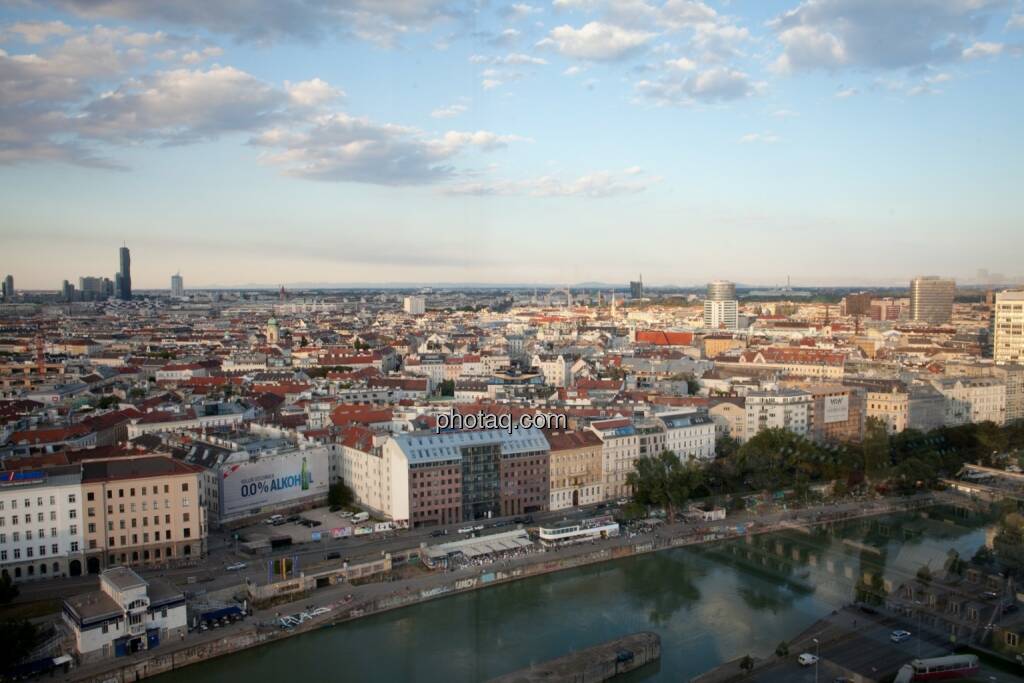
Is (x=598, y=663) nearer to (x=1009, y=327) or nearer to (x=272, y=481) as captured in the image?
(x=272, y=481)

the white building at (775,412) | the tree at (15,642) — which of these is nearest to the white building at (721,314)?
the white building at (775,412)

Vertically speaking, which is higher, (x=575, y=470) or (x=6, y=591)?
(x=575, y=470)

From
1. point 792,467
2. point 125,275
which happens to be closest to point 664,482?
point 792,467

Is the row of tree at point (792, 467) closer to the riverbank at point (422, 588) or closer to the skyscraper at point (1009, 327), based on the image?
the riverbank at point (422, 588)

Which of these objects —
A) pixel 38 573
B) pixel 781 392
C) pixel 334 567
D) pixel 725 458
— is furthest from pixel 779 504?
pixel 38 573

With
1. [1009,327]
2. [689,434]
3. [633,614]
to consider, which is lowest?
[633,614]

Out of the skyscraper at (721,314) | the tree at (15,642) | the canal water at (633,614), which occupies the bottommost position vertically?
the canal water at (633,614)

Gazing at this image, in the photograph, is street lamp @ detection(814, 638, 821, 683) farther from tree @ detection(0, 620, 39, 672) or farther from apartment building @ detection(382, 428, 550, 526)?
tree @ detection(0, 620, 39, 672)
